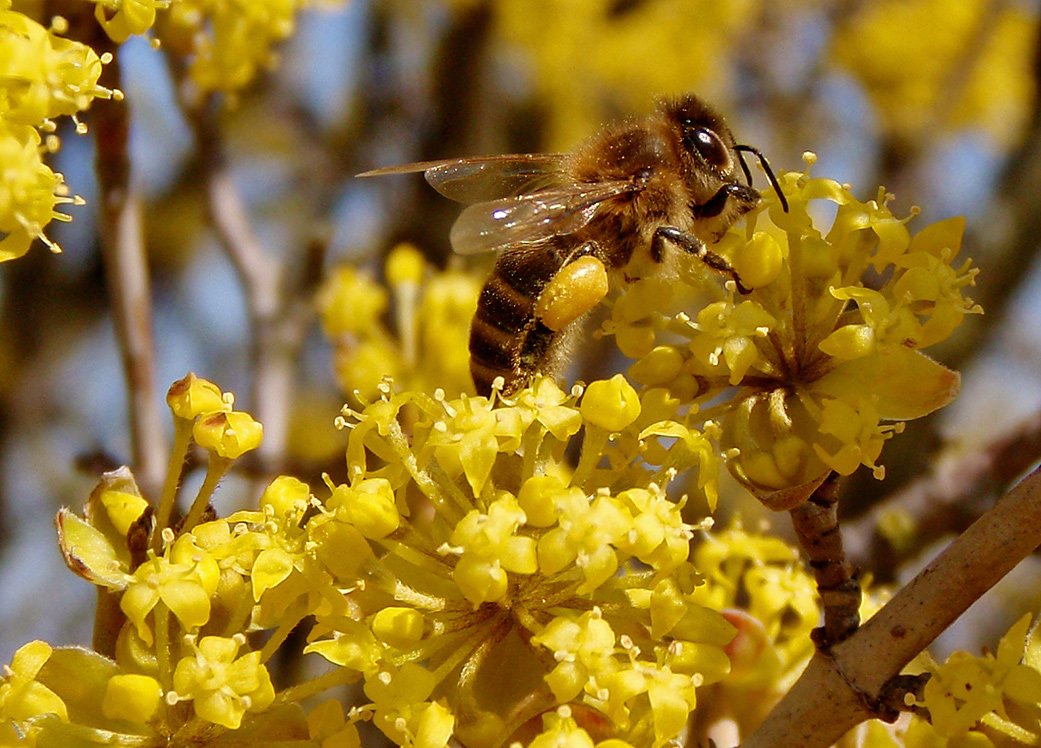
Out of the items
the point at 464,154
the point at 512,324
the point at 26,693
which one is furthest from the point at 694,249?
the point at 464,154

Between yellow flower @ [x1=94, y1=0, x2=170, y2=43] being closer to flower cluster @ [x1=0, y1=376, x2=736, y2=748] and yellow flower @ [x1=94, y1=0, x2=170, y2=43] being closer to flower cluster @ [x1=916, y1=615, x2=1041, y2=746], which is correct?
flower cluster @ [x1=0, y1=376, x2=736, y2=748]

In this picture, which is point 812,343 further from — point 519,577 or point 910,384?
point 519,577

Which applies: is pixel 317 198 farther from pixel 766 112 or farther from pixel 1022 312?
pixel 1022 312

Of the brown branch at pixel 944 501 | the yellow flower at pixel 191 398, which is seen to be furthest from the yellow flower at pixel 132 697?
the brown branch at pixel 944 501

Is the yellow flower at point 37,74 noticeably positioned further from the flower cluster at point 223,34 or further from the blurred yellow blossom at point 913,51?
the blurred yellow blossom at point 913,51

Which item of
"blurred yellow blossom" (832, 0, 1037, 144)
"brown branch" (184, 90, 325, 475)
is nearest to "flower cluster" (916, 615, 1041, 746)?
"brown branch" (184, 90, 325, 475)
